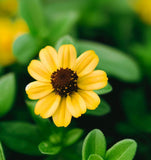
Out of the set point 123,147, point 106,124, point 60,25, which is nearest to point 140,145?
point 106,124

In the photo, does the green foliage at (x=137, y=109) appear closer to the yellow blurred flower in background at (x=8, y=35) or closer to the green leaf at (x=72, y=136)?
the green leaf at (x=72, y=136)

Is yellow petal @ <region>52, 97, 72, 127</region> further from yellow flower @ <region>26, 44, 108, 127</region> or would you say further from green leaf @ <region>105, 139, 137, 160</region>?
green leaf @ <region>105, 139, 137, 160</region>

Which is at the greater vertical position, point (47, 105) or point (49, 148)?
point (47, 105)

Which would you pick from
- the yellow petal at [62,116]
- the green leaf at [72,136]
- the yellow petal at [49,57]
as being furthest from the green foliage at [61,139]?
the yellow petal at [49,57]

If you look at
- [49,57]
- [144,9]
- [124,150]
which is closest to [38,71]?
[49,57]

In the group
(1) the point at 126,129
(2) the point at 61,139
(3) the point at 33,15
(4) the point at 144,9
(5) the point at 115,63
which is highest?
(3) the point at 33,15

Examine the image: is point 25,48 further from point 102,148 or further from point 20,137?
point 102,148

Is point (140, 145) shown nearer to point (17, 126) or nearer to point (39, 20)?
point (17, 126)
